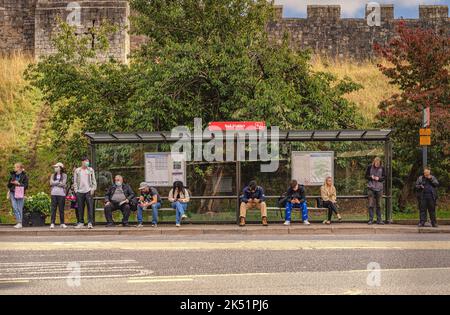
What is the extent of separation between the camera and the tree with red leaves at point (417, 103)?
25.2 meters

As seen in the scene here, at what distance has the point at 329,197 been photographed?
2177 cm

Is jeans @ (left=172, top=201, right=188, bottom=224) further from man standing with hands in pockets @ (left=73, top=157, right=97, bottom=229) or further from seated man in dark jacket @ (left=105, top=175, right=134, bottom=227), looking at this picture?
man standing with hands in pockets @ (left=73, top=157, right=97, bottom=229)

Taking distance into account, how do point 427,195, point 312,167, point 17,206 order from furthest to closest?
point 312,167, point 17,206, point 427,195

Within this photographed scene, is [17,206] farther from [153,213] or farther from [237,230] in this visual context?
[237,230]

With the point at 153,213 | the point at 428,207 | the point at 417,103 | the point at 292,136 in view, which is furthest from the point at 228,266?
the point at 417,103

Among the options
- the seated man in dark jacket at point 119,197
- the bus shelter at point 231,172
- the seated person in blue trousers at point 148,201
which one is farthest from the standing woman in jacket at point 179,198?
the seated man in dark jacket at point 119,197

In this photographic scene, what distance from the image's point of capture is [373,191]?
21.6 metres

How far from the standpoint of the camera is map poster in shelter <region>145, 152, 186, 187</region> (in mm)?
22266

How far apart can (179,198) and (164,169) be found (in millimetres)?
1032
